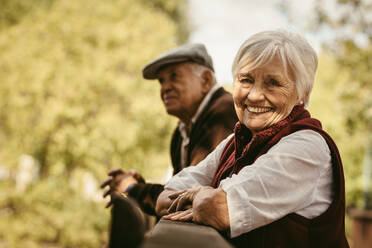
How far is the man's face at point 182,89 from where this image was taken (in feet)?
10.8

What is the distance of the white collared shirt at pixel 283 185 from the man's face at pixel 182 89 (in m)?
1.85

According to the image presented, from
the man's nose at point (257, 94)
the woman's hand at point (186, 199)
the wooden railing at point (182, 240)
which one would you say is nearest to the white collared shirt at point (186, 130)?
the woman's hand at point (186, 199)

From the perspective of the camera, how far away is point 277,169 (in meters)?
1.39

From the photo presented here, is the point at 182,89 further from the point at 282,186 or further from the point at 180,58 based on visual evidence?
the point at 282,186

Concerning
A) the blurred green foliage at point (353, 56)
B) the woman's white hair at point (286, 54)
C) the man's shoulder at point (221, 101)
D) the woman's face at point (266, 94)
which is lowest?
the woman's face at point (266, 94)

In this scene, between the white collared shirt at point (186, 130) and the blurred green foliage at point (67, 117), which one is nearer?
the white collared shirt at point (186, 130)

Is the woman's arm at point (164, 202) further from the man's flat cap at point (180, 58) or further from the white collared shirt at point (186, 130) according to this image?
the man's flat cap at point (180, 58)

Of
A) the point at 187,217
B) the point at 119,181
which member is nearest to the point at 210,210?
the point at 187,217

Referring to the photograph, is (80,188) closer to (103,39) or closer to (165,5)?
(103,39)

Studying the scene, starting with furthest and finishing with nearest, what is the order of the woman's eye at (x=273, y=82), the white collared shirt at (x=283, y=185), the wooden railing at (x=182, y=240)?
the woman's eye at (x=273, y=82), the white collared shirt at (x=283, y=185), the wooden railing at (x=182, y=240)

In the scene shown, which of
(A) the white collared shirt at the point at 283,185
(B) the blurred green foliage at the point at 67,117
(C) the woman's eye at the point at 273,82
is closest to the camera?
(A) the white collared shirt at the point at 283,185

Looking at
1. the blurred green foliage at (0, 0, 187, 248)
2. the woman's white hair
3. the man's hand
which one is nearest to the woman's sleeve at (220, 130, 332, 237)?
the woman's white hair

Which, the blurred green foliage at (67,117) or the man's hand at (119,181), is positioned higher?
the blurred green foliage at (67,117)

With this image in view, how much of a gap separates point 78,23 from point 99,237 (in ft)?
18.1
